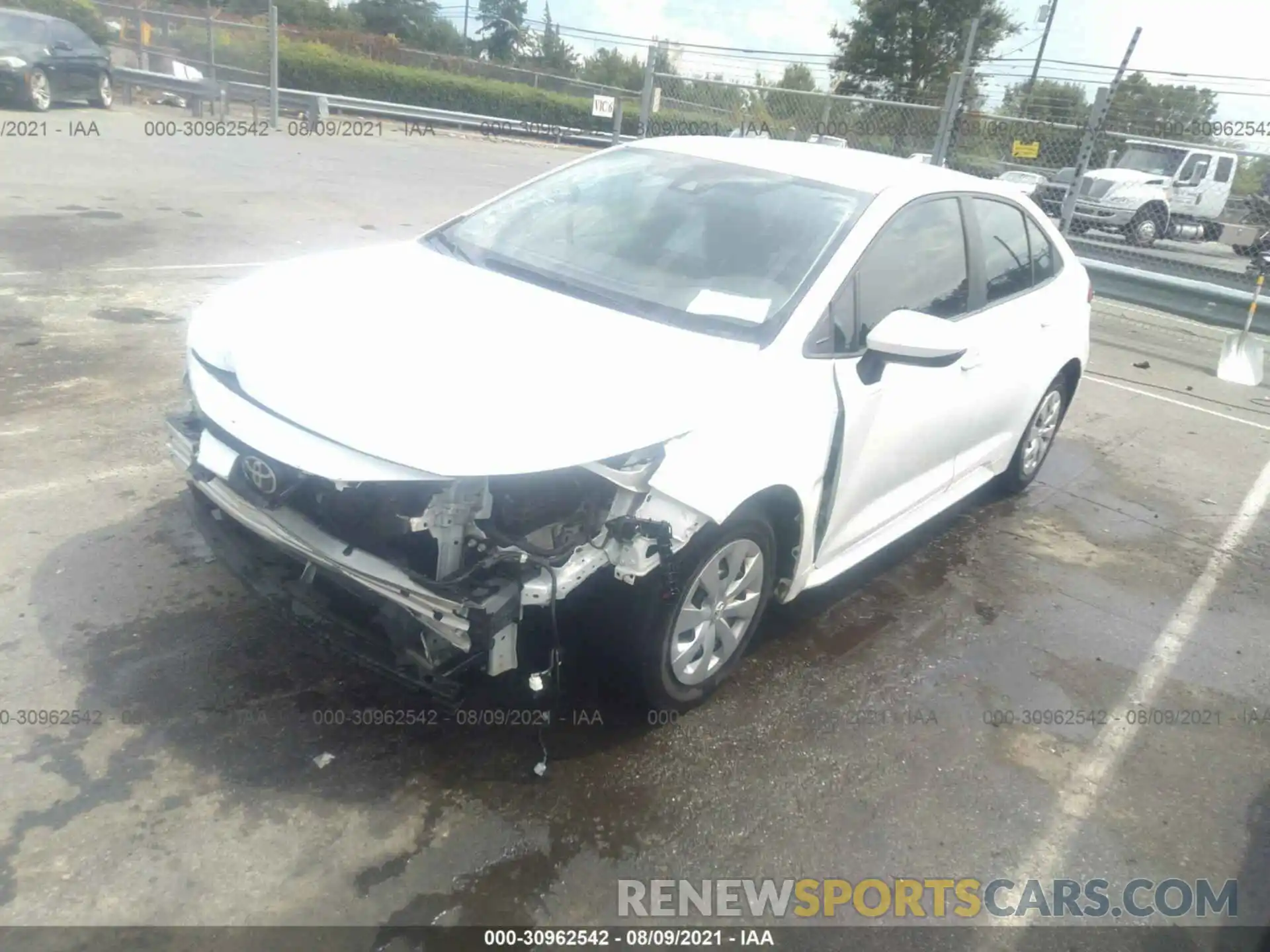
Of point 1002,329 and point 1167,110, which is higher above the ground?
point 1167,110

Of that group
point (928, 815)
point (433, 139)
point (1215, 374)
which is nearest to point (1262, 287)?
point (1215, 374)

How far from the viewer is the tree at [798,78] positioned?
1538 cm

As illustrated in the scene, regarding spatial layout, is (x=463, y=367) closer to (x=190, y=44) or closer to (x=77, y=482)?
(x=77, y=482)

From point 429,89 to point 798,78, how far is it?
62.4ft

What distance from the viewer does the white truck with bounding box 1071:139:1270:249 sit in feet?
61.6

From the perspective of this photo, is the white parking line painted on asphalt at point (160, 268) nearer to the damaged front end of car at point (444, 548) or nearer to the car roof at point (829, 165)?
the car roof at point (829, 165)

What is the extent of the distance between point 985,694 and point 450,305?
2.50 m

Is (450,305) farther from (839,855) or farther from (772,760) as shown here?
(839,855)

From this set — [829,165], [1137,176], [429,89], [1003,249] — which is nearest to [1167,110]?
[1137,176]

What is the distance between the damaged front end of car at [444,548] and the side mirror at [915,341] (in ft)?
3.20

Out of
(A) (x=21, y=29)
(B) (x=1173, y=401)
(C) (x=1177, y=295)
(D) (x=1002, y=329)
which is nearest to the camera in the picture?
(D) (x=1002, y=329)

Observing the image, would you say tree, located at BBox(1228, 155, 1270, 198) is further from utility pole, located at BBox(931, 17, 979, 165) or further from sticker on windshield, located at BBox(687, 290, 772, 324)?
sticker on windshield, located at BBox(687, 290, 772, 324)

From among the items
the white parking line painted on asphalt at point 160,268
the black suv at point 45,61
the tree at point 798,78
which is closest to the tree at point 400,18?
the black suv at point 45,61

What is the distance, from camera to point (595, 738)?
3.21m
